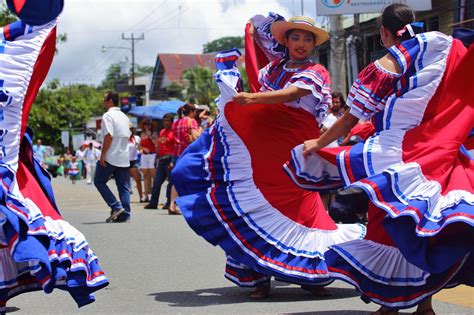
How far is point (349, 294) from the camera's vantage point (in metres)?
6.36

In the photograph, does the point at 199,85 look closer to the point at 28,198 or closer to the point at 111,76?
the point at 28,198

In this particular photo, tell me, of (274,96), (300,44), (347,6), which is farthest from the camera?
(347,6)

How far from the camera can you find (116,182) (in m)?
12.7

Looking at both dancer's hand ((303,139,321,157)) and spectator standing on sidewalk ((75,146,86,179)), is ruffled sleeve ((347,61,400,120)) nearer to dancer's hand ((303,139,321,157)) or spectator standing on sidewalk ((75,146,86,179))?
dancer's hand ((303,139,321,157))

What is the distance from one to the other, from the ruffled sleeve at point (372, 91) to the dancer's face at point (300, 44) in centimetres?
118

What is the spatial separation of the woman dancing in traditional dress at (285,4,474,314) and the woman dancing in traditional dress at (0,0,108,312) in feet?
4.78

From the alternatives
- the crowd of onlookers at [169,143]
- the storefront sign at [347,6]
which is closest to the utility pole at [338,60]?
the storefront sign at [347,6]

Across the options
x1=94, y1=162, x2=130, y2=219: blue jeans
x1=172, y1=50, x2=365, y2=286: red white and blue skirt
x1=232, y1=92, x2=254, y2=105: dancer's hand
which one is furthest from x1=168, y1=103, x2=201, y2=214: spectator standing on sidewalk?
x1=232, y1=92, x2=254, y2=105: dancer's hand

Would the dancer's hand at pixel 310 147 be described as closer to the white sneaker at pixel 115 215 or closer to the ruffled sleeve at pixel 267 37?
the ruffled sleeve at pixel 267 37

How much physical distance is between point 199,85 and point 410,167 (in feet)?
178

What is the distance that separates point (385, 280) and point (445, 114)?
37.8 inches

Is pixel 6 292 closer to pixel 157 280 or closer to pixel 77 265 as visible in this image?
pixel 77 265

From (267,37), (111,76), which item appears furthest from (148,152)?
(111,76)

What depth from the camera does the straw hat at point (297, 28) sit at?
6.07 m
